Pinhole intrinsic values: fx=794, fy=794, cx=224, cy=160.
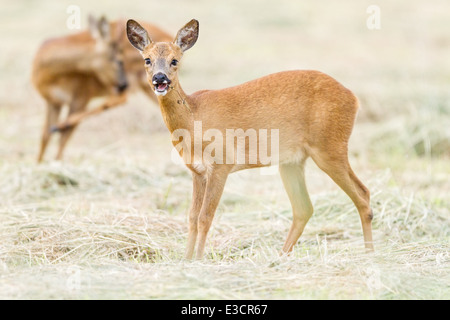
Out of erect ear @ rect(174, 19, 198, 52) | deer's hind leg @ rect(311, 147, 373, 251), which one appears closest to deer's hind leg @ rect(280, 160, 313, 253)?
deer's hind leg @ rect(311, 147, 373, 251)

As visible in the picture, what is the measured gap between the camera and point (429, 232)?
6523mm

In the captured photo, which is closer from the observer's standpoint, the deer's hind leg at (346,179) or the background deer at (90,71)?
the deer's hind leg at (346,179)

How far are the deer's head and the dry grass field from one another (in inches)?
46.5

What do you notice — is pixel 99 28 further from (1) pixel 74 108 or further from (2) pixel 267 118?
(2) pixel 267 118

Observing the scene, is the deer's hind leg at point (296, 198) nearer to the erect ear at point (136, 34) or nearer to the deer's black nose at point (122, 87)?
the erect ear at point (136, 34)

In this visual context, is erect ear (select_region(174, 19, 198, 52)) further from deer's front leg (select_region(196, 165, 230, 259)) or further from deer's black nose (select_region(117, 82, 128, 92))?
deer's black nose (select_region(117, 82, 128, 92))

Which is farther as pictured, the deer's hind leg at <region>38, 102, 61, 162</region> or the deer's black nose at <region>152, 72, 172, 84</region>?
the deer's hind leg at <region>38, 102, 61, 162</region>

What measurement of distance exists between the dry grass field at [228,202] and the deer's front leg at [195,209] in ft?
0.41

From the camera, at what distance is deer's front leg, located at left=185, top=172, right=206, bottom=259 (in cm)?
561

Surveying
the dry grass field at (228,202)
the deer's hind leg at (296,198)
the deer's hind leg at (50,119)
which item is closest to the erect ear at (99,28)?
the deer's hind leg at (50,119)

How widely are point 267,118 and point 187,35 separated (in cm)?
82

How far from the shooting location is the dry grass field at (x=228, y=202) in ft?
15.1

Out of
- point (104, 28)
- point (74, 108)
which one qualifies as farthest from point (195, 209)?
point (104, 28)
